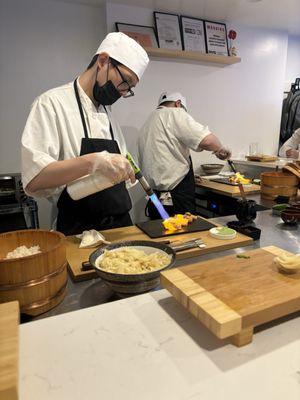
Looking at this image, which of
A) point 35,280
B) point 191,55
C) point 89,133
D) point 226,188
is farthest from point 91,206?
point 191,55

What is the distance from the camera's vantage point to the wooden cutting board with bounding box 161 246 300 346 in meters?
0.58

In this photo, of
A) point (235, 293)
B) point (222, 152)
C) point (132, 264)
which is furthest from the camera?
point (222, 152)

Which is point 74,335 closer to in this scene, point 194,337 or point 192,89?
point 194,337

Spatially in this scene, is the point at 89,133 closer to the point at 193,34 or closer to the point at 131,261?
the point at 131,261

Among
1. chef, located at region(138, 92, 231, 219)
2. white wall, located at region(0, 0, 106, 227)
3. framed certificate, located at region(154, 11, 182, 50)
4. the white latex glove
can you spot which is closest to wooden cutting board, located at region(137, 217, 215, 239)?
the white latex glove

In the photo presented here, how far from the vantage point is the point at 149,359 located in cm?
55

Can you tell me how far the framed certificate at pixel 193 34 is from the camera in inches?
117

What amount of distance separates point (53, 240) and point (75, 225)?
467 millimetres

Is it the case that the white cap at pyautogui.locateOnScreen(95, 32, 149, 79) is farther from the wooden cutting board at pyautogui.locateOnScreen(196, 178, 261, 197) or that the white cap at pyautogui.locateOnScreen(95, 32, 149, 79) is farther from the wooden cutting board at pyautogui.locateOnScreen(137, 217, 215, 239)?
the wooden cutting board at pyautogui.locateOnScreen(196, 178, 261, 197)

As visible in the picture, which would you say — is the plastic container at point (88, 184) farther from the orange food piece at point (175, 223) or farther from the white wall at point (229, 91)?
the white wall at point (229, 91)

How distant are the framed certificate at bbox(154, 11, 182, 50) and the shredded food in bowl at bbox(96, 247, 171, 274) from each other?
8.43 feet

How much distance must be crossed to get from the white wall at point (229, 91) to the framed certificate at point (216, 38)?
164 mm

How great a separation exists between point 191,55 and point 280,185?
1.72 m

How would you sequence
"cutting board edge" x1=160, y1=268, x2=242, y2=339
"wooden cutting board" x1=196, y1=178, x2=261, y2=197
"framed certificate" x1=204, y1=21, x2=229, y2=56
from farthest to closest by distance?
"framed certificate" x1=204, y1=21, x2=229, y2=56 → "wooden cutting board" x1=196, y1=178, x2=261, y2=197 → "cutting board edge" x1=160, y1=268, x2=242, y2=339
